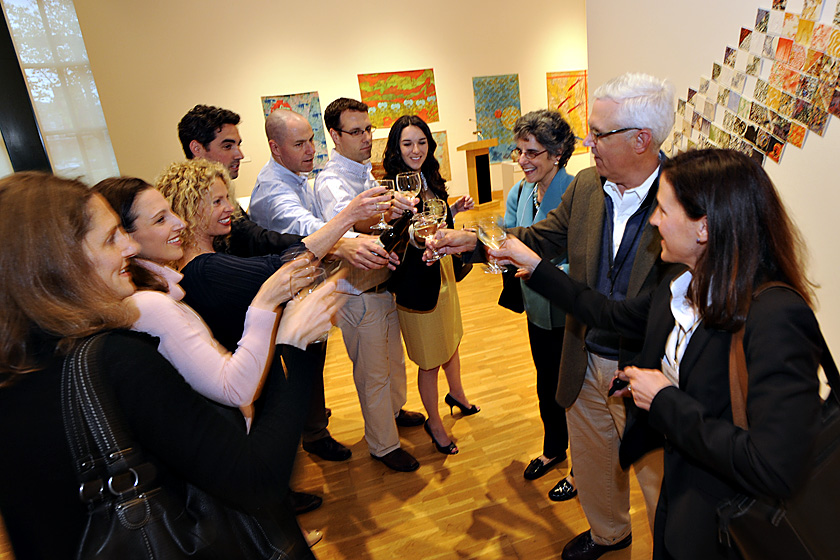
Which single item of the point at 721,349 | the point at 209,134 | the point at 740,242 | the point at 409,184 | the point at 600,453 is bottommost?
the point at 600,453

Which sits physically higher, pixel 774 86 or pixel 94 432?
pixel 774 86

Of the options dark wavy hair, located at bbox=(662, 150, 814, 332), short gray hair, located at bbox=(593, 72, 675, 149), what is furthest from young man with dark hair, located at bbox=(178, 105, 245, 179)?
dark wavy hair, located at bbox=(662, 150, 814, 332)

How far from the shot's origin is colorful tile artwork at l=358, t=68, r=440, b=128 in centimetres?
950

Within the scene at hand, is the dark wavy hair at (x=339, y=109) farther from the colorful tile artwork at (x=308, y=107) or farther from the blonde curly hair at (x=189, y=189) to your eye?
the colorful tile artwork at (x=308, y=107)

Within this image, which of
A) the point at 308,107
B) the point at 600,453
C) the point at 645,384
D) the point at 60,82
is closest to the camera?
the point at 645,384

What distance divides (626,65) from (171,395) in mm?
3209

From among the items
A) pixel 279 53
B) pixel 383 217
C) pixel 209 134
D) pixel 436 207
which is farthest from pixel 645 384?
pixel 279 53

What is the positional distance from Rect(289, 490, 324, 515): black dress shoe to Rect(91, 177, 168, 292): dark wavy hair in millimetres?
1800

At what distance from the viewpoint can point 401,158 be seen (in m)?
2.92

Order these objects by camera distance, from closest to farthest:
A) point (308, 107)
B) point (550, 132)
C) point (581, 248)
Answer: point (581, 248), point (550, 132), point (308, 107)

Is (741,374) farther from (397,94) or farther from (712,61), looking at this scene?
(397,94)

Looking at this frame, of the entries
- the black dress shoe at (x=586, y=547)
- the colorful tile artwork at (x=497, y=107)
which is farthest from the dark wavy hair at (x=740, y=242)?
the colorful tile artwork at (x=497, y=107)

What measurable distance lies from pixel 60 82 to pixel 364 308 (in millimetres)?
4900

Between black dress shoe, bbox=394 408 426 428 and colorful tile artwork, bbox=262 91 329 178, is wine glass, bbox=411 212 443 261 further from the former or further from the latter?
colorful tile artwork, bbox=262 91 329 178
